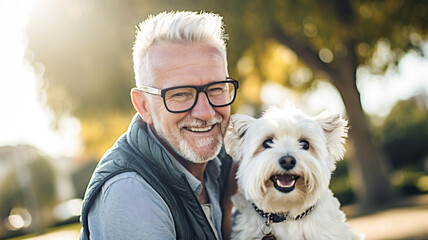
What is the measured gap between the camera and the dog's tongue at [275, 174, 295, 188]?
9.87 ft

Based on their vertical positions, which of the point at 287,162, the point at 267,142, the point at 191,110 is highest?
the point at 191,110

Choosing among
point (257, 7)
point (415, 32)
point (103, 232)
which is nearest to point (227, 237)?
point (103, 232)

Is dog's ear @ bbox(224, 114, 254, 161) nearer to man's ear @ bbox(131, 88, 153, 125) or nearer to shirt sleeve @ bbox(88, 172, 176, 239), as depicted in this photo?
man's ear @ bbox(131, 88, 153, 125)

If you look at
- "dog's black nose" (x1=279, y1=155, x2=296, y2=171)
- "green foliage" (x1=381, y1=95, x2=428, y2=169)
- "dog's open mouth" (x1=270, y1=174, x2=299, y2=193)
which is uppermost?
"dog's black nose" (x1=279, y1=155, x2=296, y2=171)

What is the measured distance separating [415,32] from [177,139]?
1153cm

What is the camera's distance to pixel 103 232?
2.47 meters

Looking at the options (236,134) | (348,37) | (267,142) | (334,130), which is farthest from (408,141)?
(267,142)

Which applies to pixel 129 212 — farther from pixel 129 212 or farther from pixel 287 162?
pixel 287 162

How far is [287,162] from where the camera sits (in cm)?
290

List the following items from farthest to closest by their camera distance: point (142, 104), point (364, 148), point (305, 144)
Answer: point (364, 148) → point (142, 104) → point (305, 144)

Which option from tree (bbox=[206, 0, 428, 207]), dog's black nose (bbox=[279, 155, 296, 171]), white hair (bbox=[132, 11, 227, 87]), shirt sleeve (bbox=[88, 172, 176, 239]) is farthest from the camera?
tree (bbox=[206, 0, 428, 207])

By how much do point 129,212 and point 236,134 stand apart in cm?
124

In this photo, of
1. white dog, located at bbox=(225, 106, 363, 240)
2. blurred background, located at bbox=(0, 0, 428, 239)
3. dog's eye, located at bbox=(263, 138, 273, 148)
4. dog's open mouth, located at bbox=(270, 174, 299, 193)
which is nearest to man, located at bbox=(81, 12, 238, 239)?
white dog, located at bbox=(225, 106, 363, 240)

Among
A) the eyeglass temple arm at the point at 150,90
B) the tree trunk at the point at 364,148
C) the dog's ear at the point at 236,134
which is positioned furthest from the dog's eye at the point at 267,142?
the tree trunk at the point at 364,148
